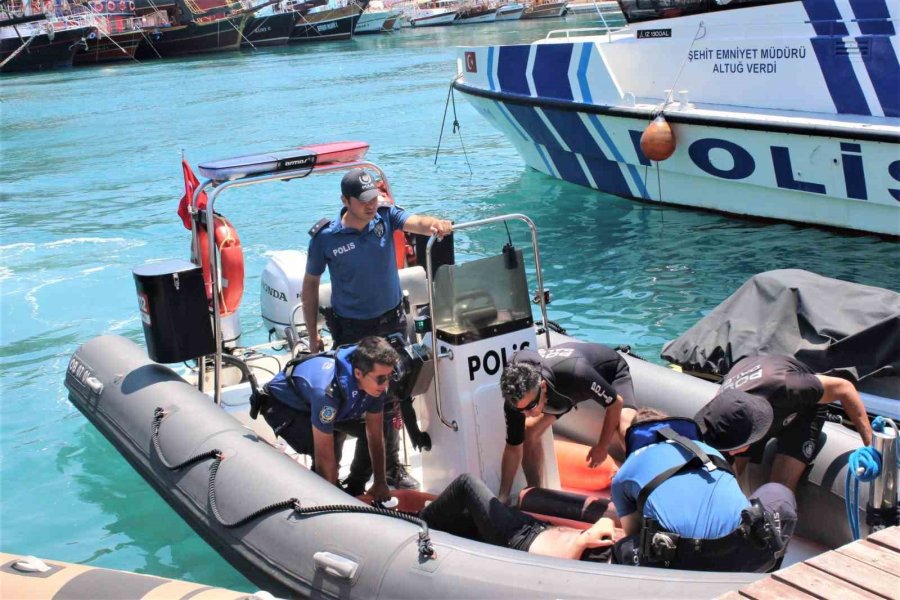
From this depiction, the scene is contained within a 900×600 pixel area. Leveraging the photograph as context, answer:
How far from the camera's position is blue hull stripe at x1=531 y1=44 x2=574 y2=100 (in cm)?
1035

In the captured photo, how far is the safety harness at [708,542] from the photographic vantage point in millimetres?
3033

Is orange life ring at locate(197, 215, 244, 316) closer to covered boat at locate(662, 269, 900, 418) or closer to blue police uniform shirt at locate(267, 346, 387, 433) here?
blue police uniform shirt at locate(267, 346, 387, 433)

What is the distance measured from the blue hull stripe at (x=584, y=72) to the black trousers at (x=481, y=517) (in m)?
7.16

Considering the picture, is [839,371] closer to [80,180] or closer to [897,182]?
[897,182]

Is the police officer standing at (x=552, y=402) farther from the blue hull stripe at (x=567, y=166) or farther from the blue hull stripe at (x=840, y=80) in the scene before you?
the blue hull stripe at (x=567, y=166)

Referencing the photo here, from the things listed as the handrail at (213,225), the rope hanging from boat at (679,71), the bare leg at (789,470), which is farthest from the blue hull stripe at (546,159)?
the bare leg at (789,470)

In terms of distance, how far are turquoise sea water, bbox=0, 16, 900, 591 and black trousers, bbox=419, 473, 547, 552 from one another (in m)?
1.29

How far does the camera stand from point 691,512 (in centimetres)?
303

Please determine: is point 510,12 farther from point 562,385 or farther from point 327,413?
point 327,413

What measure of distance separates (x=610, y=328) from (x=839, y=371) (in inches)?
118

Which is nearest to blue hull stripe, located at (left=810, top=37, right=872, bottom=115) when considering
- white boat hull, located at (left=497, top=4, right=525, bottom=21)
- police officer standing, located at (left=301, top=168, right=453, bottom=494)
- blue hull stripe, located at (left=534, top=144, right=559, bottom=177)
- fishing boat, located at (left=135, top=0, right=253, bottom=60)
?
blue hull stripe, located at (left=534, top=144, right=559, bottom=177)

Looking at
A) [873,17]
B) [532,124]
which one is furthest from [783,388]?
[532,124]

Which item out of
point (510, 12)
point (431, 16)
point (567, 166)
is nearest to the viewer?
point (567, 166)

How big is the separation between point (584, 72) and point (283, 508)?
292 inches
